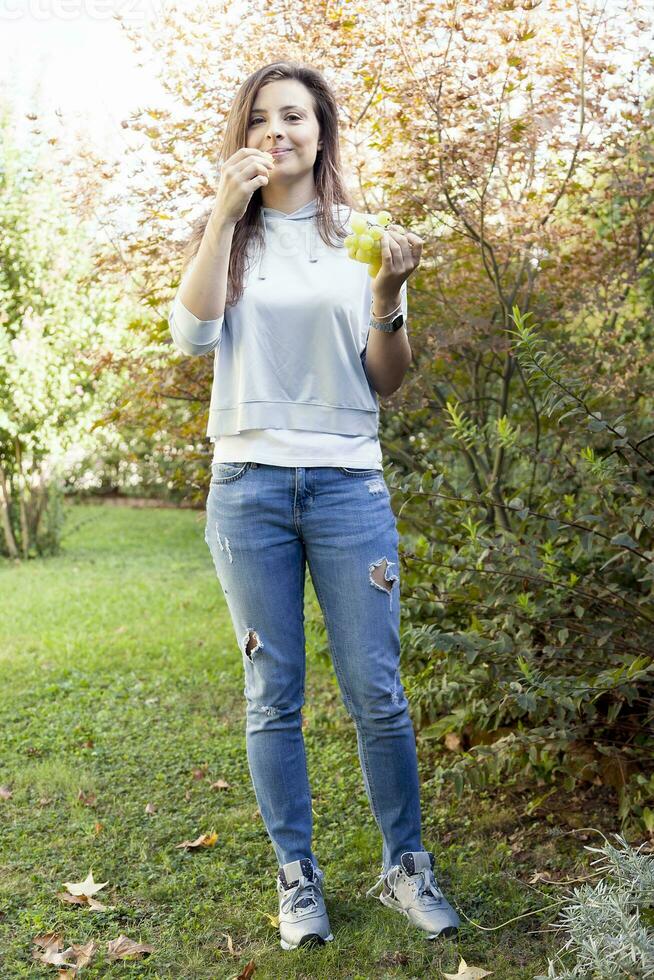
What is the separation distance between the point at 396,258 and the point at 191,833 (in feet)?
5.78

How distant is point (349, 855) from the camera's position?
8.32 ft

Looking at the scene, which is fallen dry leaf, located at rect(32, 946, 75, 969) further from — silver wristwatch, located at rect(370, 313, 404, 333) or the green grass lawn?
silver wristwatch, located at rect(370, 313, 404, 333)

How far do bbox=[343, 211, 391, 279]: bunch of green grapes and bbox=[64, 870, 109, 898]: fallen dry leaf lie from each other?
63.9 inches

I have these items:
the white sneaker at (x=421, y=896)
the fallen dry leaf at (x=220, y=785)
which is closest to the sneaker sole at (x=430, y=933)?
the white sneaker at (x=421, y=896)

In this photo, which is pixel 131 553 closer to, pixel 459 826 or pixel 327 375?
pixel 459 826

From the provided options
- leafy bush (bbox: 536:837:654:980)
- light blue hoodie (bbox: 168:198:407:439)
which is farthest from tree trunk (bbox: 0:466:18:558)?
leafy bush (bbox: 536:837:654:980)

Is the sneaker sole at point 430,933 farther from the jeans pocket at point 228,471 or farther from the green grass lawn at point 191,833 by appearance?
the jeans pocket at point 228,471

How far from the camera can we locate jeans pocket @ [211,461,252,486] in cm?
201

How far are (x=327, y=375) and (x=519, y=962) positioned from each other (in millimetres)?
1290

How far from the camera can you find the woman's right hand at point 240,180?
1.85 m

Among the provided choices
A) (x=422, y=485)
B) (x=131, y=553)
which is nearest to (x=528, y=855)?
(x=422, y=485)

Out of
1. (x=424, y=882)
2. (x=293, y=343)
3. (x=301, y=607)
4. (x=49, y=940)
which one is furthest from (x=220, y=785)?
(x=293, y=343)

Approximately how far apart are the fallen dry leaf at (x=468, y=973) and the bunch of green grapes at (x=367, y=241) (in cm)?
141

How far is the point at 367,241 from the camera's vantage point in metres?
1.86
